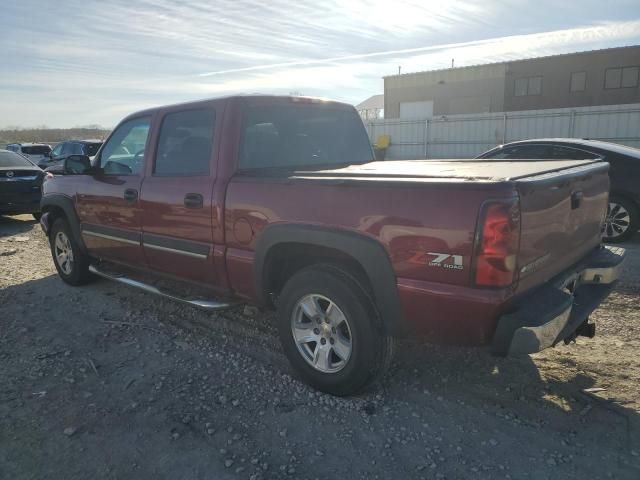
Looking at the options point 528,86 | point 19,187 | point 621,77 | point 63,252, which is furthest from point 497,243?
point 528,86

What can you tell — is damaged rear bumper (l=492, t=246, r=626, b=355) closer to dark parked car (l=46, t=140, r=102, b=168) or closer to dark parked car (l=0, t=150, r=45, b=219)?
dark parked car (l=0, t=150, r=45, b=219)

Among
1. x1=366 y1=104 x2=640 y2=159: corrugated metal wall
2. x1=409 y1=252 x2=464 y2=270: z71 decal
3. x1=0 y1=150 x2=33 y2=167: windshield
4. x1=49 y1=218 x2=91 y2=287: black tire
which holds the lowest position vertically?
x1=49 y1=218 x2=91 y2=287: black tire

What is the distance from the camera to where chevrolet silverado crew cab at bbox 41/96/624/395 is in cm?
251

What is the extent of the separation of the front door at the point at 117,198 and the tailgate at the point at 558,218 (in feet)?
10.4

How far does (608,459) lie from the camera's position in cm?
255

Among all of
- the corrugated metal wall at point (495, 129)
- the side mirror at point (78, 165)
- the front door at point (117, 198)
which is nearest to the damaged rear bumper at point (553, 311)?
the front door at point (117, 198)

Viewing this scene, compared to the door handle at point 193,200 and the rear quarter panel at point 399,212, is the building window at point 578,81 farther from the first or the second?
the rear quarter panel at point 399,212

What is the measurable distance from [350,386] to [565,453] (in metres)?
1.22

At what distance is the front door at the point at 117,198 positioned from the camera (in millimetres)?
4453

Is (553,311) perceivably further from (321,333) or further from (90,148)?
(90,148)

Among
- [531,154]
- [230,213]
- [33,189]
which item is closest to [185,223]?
[230,213]

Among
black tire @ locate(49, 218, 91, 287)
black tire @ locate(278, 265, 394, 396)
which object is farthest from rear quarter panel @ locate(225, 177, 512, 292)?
A: black tire @ locate(49, 218, 91, 287)

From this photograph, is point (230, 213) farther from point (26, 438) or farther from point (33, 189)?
point (33, 189)

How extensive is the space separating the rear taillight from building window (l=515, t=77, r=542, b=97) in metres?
33.9
